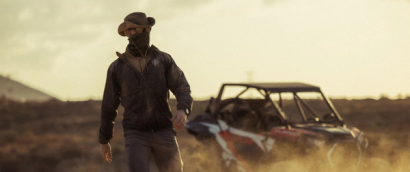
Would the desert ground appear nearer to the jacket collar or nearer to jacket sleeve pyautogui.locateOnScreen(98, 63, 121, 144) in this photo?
jacket sleeve pyautogui.locateOnScreen(98, 63, 121, 144)

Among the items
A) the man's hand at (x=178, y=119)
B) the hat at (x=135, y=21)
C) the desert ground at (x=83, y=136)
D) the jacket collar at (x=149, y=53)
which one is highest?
the hat at (x=135, y=21)

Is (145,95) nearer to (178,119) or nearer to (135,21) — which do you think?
(178,119)

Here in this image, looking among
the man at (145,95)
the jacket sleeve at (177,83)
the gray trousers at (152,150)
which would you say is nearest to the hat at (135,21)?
the man at (145,95)

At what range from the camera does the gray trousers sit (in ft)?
16.5

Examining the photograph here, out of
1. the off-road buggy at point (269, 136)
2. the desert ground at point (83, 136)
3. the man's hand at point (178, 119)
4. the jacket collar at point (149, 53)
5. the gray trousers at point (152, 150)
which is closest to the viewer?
the man's hand at point (178, 119)

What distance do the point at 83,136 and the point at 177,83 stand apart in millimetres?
27167

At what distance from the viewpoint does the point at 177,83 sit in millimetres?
5094

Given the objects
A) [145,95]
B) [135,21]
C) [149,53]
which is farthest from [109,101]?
[135,21]

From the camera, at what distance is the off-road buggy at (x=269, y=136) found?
917cm

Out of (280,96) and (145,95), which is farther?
(280,96)

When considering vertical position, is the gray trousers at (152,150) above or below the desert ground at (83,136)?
above

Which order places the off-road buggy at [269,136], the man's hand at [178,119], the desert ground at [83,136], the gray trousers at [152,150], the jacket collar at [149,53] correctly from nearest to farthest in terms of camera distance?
the man's hand at [178,119] → the gray trousers at [152,150] → the jacket collar at [149,53] → the off-road buggy at [269,136] → the desert ground at [83,136]

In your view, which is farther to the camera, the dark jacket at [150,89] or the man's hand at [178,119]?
the dark jacket at [150,89]

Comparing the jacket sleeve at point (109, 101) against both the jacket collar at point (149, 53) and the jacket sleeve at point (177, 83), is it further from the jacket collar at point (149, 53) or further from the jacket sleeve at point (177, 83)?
the jacket sleeve at point (177, 83)
